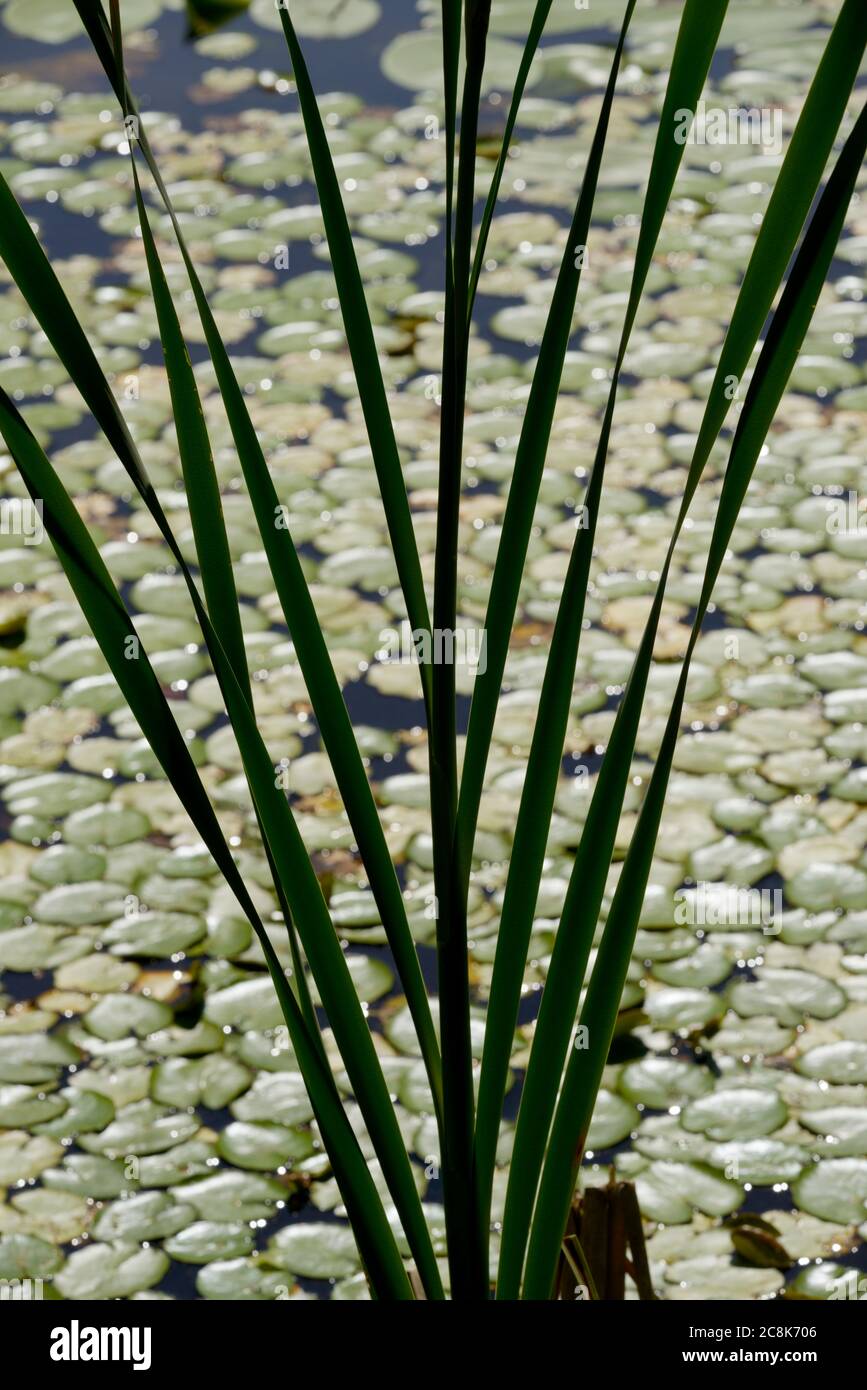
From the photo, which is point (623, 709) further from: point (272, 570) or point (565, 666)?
point (272, 570)

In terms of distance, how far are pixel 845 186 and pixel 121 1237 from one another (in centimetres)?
114

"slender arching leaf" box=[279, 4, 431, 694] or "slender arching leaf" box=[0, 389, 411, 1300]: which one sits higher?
"slender arching leaf" box=[279, 4, 431, 694]

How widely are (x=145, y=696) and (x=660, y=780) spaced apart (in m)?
0.22

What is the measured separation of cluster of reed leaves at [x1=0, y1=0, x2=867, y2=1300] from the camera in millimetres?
594

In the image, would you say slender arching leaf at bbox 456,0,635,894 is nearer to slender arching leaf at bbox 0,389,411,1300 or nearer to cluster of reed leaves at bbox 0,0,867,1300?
cluster of reed leaves at bbox 0,0,867,1300

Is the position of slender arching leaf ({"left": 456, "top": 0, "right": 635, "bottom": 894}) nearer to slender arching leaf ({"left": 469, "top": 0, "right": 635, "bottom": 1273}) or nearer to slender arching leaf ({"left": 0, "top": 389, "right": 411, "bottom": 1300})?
slender arching leaf ({"left": 469, "top": 0, "right": 635, "bottom": 1273})

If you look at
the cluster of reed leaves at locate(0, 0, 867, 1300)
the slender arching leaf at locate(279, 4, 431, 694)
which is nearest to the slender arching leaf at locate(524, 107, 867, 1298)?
the cluster of reed leaves at locate(0, 0, 867, 1300)

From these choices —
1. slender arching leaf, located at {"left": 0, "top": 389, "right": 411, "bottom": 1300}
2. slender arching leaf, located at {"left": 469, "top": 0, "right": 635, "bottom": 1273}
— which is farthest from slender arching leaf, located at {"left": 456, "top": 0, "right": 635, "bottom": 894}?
slender arching leaf, located at {"left": 0, "top": 389, "right": 411, "bottom": 1300}

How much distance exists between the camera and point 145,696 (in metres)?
0.64

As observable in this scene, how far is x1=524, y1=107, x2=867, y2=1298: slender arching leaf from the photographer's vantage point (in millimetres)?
591

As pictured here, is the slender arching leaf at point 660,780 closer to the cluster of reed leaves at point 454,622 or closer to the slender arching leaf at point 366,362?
the cluster of reed leaves at point 454,622

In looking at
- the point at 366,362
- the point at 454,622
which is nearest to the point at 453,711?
the point at 454,622

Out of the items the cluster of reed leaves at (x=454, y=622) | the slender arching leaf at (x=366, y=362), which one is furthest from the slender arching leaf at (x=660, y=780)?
the slender arching leaf at (x=366, y=362)

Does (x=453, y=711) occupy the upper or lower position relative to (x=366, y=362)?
lower
